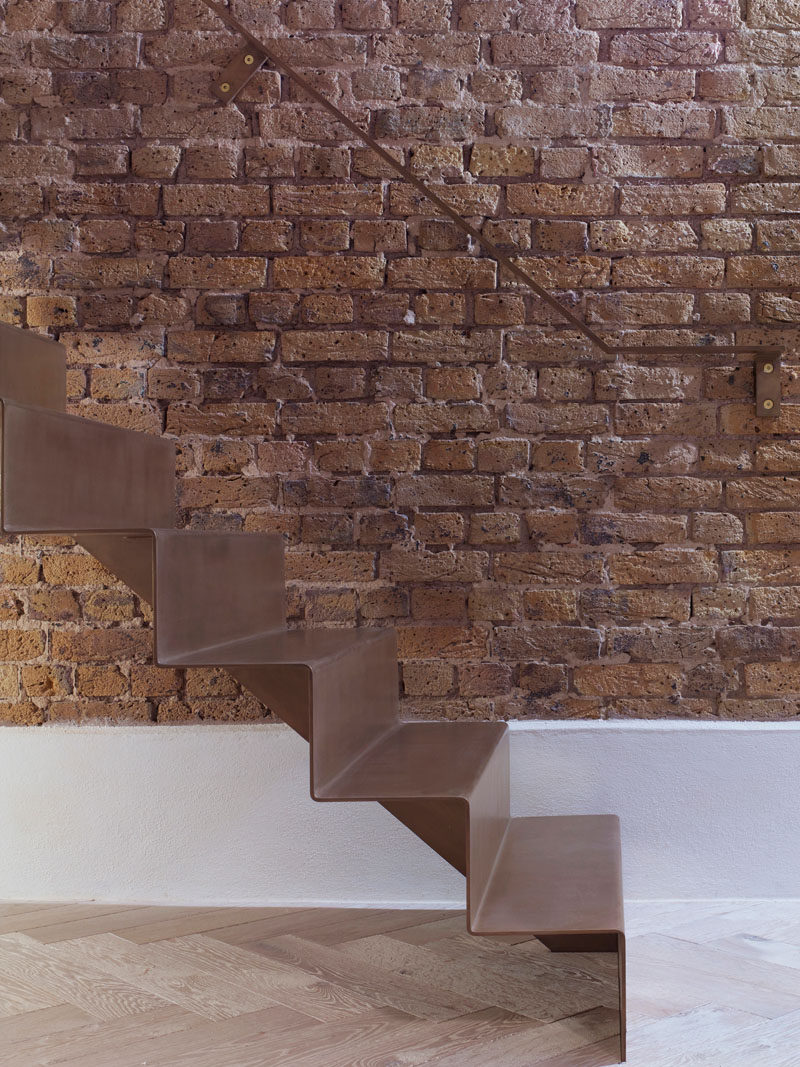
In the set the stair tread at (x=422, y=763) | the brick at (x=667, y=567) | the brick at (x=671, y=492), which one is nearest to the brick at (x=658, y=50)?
the brick at (x=671, y=492)

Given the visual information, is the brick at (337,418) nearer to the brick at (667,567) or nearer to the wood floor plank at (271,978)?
the brick at (667,567)

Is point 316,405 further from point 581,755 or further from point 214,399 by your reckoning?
point 581,755

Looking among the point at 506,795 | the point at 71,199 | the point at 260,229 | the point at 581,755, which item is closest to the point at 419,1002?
the point at 506,795

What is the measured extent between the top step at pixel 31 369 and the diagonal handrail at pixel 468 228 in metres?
0.89

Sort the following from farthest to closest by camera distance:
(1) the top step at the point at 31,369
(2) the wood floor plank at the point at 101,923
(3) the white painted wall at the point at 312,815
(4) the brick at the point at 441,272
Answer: (4) the brick at the point at 441,272
(3) the white painted wall at the point at 312,815
(2) the wood floor plank at the point at 101,923
(1) the top step at the point at 31,369

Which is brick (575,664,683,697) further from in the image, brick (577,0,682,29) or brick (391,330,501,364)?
brick (577,0,682,29)

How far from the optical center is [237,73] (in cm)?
252

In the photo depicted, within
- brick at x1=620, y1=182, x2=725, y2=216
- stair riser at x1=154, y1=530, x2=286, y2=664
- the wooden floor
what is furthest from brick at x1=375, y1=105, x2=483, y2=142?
the wooden floor

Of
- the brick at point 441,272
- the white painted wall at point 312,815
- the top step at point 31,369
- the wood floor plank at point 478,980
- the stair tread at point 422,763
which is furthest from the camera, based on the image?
the brick at point 441,272

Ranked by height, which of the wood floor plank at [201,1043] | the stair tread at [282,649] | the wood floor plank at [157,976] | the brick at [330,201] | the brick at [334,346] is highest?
the brick at [330,201]

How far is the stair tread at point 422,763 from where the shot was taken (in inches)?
69.1

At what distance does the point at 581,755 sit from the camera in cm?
246

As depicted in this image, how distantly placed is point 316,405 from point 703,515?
1.03 m

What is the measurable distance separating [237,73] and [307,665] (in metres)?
1.63
